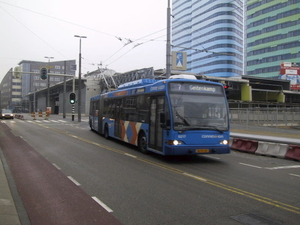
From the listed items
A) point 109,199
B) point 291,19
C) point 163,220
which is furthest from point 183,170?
point 291,19

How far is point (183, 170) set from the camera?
8.77 m

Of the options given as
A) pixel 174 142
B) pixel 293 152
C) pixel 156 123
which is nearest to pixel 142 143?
pixel 156 123

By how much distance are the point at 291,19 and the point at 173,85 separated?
9773 cm

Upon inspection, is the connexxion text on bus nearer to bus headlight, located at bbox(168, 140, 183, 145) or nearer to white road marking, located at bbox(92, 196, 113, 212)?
bus headlight, located at bbox(168, 140, 183, 145)

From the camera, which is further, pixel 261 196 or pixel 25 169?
pixel 25 169

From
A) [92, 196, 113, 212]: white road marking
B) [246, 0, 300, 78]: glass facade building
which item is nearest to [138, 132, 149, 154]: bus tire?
[92, 196, 113, 212]: white road marking

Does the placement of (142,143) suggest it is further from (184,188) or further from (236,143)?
(236,143)

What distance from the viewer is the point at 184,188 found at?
263 inches

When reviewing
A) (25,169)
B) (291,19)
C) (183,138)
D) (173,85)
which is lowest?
(25,169)

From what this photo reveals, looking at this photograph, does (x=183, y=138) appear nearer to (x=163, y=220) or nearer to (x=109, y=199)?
(x=109, y=199)

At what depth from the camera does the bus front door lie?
1038 centimetres

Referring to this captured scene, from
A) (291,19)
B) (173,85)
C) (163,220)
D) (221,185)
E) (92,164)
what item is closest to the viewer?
(163,220)

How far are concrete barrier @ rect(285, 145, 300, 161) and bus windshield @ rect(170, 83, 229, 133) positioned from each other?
386 cm

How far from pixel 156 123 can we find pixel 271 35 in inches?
3991
